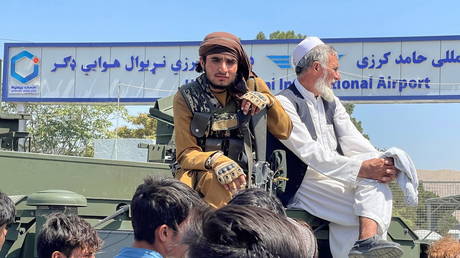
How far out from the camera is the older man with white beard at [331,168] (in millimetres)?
3639

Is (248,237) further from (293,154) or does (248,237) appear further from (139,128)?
(139,128)

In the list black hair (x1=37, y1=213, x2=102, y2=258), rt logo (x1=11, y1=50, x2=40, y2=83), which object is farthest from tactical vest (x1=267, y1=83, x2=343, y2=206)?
rt logo (x1=11, y1=50, x2=40, y2=83)

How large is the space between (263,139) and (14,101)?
17.6m

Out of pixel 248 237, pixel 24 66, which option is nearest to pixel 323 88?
pixel 248 237

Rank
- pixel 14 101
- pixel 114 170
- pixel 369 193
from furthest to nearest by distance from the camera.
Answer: pixel 14 101
pixel 114 170
pixel 369 193

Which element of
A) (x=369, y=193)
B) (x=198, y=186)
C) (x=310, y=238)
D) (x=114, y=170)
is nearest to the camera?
(x=310, y=238)

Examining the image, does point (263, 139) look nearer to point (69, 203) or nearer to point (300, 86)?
point (300, 86)

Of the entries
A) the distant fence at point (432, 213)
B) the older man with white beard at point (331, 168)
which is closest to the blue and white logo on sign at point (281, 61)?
the distant fence at point (432, 213)

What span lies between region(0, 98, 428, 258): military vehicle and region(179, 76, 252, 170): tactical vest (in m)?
0.20

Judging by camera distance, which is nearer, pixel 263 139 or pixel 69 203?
pixel 263 139

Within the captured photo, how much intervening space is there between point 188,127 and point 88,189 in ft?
8.18

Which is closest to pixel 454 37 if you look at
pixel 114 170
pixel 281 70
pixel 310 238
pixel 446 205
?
pixel 281 70

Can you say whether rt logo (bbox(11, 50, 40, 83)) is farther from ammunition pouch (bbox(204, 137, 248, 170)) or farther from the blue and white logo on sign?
ammunition pouch (bbox(204, 137, 248, 170))

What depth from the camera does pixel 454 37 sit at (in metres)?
18.1
